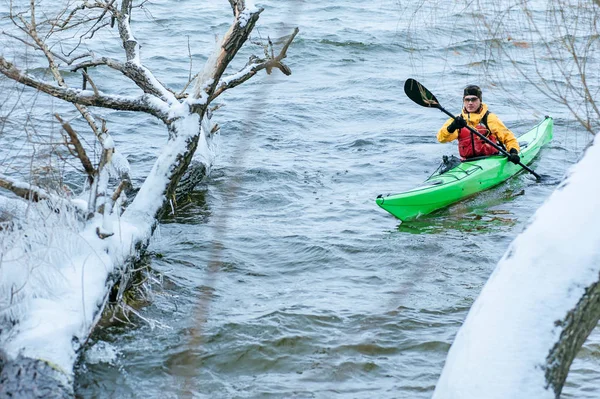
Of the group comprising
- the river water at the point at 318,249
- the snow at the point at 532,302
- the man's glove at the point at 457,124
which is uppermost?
the snow at the point at 532,302

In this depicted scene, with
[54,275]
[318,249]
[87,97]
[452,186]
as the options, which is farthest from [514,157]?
[54,275]

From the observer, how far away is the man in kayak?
8.37 metres

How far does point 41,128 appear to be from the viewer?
5.56 meters

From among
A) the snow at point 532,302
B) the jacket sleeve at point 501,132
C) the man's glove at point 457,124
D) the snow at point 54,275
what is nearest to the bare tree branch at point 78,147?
the snow at point 54,275

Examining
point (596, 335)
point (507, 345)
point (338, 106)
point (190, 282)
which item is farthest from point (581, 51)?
point (338, 106)

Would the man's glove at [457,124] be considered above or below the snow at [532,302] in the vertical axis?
below

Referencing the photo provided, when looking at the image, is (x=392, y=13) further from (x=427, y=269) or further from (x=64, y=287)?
(x=64, y=287)

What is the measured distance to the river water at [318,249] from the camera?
15.2 ft

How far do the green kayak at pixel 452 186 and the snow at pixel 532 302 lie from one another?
14.8 feet

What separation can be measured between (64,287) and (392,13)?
14095 millimetres

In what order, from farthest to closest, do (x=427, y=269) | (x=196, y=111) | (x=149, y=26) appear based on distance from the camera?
(x=149, y=26)
(x=427, y=269)
(x=196, y=111)

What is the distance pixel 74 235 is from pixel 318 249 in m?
2.64

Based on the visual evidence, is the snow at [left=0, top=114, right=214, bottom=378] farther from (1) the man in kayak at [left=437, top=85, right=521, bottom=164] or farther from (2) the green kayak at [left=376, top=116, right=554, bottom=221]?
(1) the man in kayak at [left=437, top=85, right=521, bottom=164]

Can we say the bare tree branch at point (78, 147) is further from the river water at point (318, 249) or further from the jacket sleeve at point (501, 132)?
the jacket sleeve at point (501, 132)
